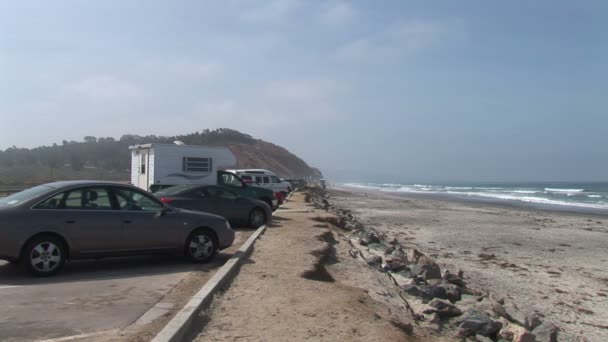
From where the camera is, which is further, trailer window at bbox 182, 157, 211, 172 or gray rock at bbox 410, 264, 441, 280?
trailer window at bbox 182, 157, 211, 172

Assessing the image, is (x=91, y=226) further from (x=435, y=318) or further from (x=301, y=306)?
(x=435, y=318)

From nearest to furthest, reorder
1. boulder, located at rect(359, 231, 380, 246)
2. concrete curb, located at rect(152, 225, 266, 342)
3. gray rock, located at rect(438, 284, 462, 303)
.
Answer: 1. concrete curb, located at rect(152, 225, 266, 342)
2. gray rock, located at rect(438, 284, 462, 303)
3. boulder, located at rect(359, 231, 380, 246)

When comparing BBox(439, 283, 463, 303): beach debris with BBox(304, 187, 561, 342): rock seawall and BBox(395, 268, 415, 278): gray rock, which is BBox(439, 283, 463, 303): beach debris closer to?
BBox(304, 187, 561, 342): rock seawall

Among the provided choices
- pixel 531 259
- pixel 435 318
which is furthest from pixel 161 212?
pixel 531 259

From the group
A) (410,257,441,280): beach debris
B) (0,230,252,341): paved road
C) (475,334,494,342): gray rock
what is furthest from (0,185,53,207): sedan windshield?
(410,257,441,280): beach debris

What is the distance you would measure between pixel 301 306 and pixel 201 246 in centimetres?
Result: 363

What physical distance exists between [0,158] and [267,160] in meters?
54.0

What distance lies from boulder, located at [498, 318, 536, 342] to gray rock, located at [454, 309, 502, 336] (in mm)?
111

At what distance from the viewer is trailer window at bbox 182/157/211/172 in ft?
68.4

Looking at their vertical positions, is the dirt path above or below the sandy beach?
above

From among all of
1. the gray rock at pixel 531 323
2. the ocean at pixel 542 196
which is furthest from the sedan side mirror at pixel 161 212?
the ocean at pixel 542 196

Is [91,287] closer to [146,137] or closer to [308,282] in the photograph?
[308,282]

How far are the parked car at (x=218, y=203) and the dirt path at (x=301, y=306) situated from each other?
426 centimetres

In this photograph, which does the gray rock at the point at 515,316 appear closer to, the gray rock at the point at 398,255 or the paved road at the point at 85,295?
the paved road at the point at 85,295
